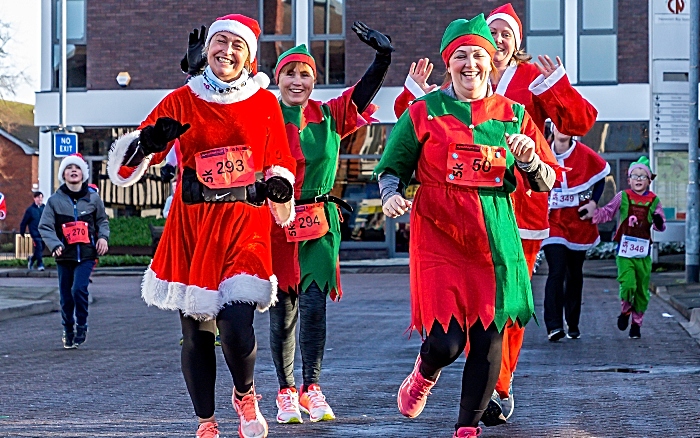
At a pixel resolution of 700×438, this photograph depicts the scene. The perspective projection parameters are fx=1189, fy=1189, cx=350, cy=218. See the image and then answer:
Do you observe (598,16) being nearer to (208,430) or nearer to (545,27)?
(545,27)

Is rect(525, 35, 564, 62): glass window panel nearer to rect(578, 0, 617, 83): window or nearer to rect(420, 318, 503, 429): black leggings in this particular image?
rect(578, 0, 617, 83): window

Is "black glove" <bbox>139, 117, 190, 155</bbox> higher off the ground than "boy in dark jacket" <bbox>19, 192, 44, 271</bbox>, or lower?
higher

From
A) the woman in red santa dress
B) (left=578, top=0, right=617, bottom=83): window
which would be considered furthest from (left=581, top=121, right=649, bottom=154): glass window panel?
the woman in red santa dress

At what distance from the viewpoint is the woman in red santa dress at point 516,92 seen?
6.34 metres

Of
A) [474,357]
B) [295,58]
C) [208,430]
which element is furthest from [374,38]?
[208,430]

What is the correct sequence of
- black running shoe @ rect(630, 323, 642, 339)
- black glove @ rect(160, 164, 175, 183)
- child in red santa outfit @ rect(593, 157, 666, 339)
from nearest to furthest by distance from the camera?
black glove @ rect(160, 164, 175, 183) < black running shoe @ rect(630, 323, 642, 339) < child in red santa outfit @ rect(593, 157, 666, 339)

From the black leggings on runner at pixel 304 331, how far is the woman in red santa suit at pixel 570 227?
14.5ft

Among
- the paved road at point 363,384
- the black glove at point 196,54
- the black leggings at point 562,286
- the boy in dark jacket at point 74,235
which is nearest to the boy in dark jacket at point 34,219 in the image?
the paved road at point 363,384

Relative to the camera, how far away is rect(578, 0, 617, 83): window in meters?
27.9

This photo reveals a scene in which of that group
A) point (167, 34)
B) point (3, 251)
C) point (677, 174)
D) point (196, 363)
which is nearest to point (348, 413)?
point (196, 363)

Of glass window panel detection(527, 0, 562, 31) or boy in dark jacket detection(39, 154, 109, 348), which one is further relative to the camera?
glass window panel detection(527, 0, 562, 31)

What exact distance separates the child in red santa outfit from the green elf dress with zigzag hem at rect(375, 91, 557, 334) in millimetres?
6120

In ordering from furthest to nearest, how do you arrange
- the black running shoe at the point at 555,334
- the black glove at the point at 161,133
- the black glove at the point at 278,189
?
the black running shoe at the point at 555,334 < the black glove at the point at 278,189 < the black glove at the point at 161,133

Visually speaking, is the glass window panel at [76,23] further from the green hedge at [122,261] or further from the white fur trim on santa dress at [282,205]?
the white fur trim on santa dress at [282,205]
